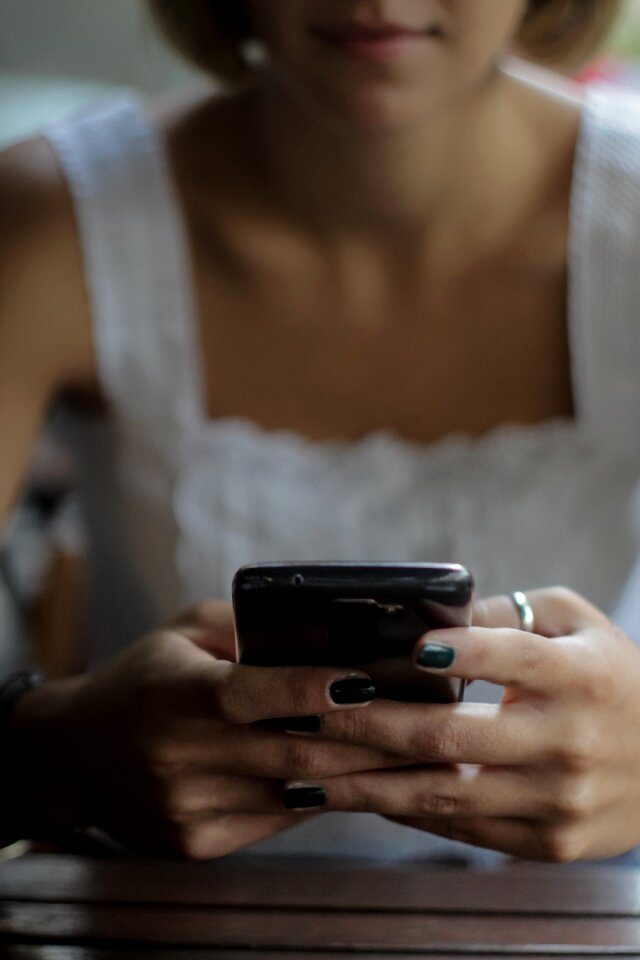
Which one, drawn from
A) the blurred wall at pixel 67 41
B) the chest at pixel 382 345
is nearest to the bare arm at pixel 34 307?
the chest at pixel 382 345

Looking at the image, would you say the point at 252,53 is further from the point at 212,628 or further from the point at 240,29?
the point at 212,628

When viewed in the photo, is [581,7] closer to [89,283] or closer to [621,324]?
[621,324]

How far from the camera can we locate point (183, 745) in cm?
58

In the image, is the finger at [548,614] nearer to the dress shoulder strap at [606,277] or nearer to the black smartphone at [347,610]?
the black smartphone at [347,610]

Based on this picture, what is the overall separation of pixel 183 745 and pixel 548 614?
21 cm

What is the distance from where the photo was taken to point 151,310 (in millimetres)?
990

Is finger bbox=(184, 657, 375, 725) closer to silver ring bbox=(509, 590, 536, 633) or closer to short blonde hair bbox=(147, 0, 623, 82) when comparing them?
silver ring bbox=(509, 590, 536, 633)

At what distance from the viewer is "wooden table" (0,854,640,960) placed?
0.51m

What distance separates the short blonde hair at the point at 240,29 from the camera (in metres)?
1.03

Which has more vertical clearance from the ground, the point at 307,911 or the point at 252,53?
the point at 252,53

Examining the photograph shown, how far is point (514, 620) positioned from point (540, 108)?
1.98 ft

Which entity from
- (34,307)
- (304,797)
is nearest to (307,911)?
(304,797)

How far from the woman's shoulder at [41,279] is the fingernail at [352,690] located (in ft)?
1.82

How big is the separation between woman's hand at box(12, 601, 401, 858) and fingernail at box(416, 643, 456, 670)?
0.03 meters
